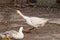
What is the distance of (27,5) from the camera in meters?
10.2

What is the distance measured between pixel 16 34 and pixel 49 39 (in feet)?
2.76

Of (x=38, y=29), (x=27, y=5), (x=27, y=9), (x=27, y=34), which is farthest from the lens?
(x=27, y=5)

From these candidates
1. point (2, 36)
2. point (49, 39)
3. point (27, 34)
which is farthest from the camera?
point (27, 34)

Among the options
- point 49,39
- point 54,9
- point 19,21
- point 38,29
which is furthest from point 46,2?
point 49,39

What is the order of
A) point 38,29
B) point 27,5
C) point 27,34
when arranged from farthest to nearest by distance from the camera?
point 27,5 < point 38,29 < point 27,34

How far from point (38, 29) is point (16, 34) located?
1.27 meters

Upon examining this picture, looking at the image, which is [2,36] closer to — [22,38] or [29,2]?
[22,38]

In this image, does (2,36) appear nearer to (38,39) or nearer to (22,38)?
(22,38)

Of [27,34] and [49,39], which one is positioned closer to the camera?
[49,39]

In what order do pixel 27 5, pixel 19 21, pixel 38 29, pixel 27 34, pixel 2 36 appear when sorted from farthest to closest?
pixel 27 5
pixel 19 21
pixel 38 29
pixel 27 34
pixel 2 36

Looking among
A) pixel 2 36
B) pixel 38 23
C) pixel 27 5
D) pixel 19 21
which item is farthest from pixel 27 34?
pixel 27 5

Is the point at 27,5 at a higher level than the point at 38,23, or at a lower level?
lower

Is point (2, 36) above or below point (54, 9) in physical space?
above

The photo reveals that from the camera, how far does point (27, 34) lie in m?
5.37
